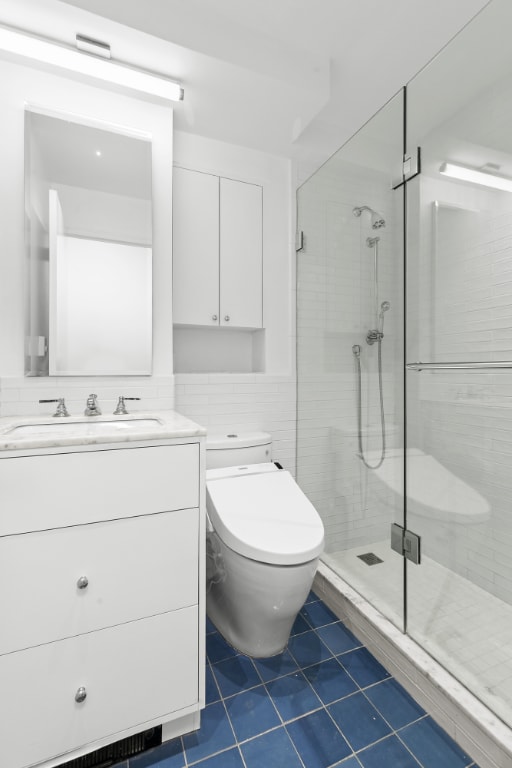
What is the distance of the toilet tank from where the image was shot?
1.76m

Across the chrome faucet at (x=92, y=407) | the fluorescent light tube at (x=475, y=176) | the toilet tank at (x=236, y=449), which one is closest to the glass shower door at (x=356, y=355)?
the fluorescent light tube at (x=475, y=176)

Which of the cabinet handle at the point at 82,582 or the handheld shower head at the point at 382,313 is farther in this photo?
the handheld shower head at the point at 382,313

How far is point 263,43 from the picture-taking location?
1.53 metres

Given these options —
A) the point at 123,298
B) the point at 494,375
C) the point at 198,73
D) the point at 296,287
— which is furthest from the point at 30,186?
the point at 494,375

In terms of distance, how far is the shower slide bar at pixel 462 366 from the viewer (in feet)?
3.78

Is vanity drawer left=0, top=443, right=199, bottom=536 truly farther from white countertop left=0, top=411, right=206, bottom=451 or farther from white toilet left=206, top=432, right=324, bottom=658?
white toilet left=206, top=432, right=324, bottom=658

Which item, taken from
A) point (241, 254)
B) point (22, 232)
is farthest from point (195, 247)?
point (22, 232)

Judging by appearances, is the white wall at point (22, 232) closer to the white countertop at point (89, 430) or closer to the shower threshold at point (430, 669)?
the white countertop at point (89, 430)

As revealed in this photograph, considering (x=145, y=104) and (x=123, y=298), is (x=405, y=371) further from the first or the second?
(x=145, y=104)

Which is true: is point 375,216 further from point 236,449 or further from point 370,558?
point 370,558

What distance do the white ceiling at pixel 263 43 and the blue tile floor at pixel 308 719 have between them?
227 centimetres

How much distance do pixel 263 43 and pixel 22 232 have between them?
122 cm

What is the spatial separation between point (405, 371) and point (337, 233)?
843mm

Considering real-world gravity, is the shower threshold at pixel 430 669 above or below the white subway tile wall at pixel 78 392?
below
